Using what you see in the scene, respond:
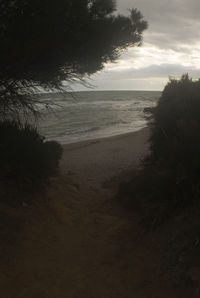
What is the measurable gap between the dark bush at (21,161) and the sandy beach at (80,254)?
0.47m

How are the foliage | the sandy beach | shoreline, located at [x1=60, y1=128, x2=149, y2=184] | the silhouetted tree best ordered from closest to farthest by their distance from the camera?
the sandy beach, the foliage, the silhouetted tree, shoreline, located at [x1=60, y1=128, x2=149, y2=184]

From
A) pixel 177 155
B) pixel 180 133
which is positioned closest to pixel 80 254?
pixel 177 155

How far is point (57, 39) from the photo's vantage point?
4.75m

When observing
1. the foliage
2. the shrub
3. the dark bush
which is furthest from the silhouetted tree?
the foliage

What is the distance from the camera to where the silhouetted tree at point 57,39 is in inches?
177

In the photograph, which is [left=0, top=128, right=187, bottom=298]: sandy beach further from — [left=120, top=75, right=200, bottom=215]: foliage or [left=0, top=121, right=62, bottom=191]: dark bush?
[left=120, top=75, right=200, bottom=215]: foliage

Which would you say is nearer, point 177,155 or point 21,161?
point 177,155

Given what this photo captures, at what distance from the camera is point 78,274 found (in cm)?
368

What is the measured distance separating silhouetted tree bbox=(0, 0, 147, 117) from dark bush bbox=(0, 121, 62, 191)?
0.78m

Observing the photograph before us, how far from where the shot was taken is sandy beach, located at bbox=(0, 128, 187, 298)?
3.32m

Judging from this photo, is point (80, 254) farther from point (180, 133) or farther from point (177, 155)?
point (180, 133)

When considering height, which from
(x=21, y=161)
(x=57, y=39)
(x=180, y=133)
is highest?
(x=57, y=39)

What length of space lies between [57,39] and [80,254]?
3.36 metres

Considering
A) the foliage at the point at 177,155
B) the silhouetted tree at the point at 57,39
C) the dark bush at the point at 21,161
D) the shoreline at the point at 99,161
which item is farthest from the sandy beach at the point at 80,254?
the shoreline at the point at 99,161
